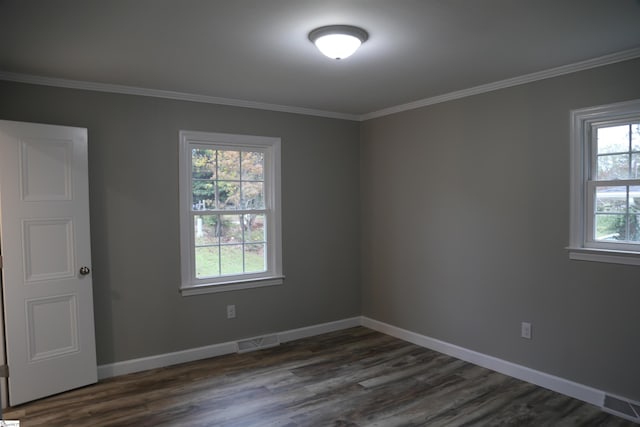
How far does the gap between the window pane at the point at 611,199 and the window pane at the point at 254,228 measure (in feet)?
9.61

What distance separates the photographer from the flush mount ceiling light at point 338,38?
2.39 meters

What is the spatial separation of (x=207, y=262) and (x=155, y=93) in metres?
1.59

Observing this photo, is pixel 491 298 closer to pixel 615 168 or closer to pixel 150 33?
pixel 615 168

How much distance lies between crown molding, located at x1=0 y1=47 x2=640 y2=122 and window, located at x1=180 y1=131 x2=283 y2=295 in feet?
1.06

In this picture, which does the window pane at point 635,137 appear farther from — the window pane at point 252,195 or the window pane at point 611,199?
the window pane at point 252,195

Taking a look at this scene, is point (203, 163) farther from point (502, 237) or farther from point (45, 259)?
point (502, 237)

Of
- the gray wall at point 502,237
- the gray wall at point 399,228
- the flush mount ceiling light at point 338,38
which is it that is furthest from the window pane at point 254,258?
the flush mount ceiling light at point 338,38

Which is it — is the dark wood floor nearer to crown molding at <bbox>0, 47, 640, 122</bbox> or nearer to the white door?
the white door

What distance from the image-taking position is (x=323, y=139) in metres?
4.74

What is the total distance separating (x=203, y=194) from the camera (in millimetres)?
4078

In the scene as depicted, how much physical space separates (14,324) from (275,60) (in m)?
2.62

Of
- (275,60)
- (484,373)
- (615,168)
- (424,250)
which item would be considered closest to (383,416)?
(484,373)

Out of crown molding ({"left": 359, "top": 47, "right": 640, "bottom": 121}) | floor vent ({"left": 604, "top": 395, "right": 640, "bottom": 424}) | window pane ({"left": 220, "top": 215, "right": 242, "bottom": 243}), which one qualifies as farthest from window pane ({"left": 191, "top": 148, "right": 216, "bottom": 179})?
floor vent ({"left": 604, "top": 395, "right": 640, "bottom": 424})

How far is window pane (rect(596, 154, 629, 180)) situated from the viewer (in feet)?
9.72
